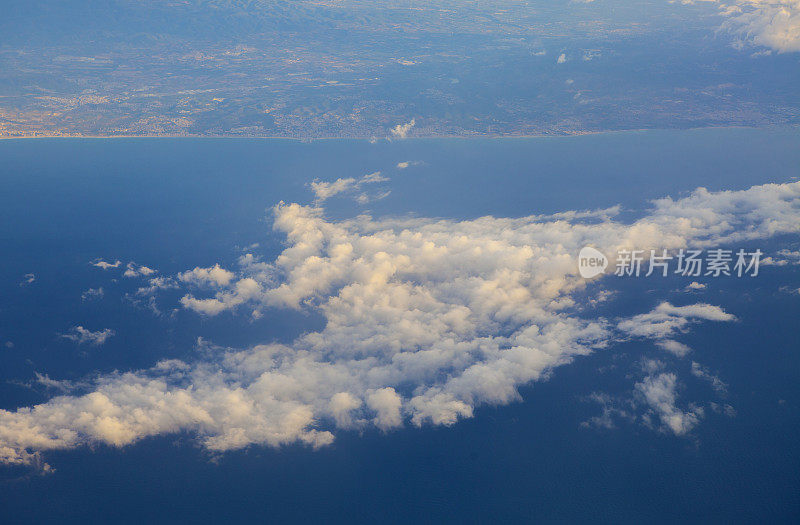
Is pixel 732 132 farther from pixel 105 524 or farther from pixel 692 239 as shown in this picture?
pixel 105 524

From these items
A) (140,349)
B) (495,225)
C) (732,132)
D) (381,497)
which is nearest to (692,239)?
(495,225)

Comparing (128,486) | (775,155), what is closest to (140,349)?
(128,486)

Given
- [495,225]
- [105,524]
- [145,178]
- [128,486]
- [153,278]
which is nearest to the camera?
[105,524]

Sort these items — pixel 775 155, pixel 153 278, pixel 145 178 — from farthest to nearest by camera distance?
pixel 145 178
pixel 775 155
pixel 153 278

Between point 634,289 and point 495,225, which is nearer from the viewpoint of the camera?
point 634,289

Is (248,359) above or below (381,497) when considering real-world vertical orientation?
above

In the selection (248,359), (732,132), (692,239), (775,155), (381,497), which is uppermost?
(732,132)

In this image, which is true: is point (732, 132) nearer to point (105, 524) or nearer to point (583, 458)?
point (583, 458)
